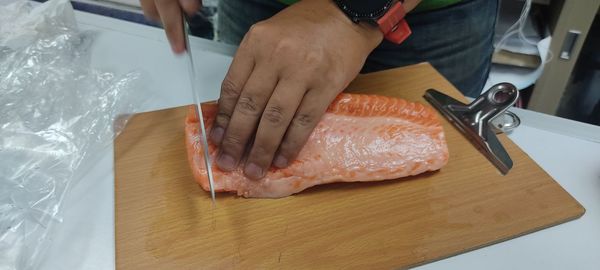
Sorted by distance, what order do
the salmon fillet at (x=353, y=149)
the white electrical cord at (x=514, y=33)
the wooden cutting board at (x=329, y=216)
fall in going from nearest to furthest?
the wooden cutting board at (x=329, y=216)
the salmon fillet at (x=353, y=149)
the white electrical cord at (x=514, y=33)

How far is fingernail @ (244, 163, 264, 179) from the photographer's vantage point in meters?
0.90

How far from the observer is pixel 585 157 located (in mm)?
1026

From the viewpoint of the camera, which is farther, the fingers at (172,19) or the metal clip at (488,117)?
the metal clip at (488,117)

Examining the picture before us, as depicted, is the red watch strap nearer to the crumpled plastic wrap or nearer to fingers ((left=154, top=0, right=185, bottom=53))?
fingers ((left=154, top=0, right=185, bottom=53))

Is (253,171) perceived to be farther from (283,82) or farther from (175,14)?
(175,14)

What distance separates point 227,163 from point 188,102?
306mm

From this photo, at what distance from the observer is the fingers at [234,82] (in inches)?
34.5

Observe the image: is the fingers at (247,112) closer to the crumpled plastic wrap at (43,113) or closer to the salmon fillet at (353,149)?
the salmon fillet at (353,149)

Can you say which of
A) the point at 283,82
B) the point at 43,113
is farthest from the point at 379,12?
the point at 43,113

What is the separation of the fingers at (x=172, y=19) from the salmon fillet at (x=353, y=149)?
0.16 metres

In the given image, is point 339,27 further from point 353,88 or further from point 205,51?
point 205,51

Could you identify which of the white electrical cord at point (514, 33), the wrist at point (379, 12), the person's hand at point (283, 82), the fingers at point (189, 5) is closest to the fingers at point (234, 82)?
the person's hand at point (283, 82)

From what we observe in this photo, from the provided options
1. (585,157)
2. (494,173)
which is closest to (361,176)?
(494,173)

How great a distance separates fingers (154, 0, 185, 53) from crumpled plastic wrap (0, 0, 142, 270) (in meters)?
0.28
